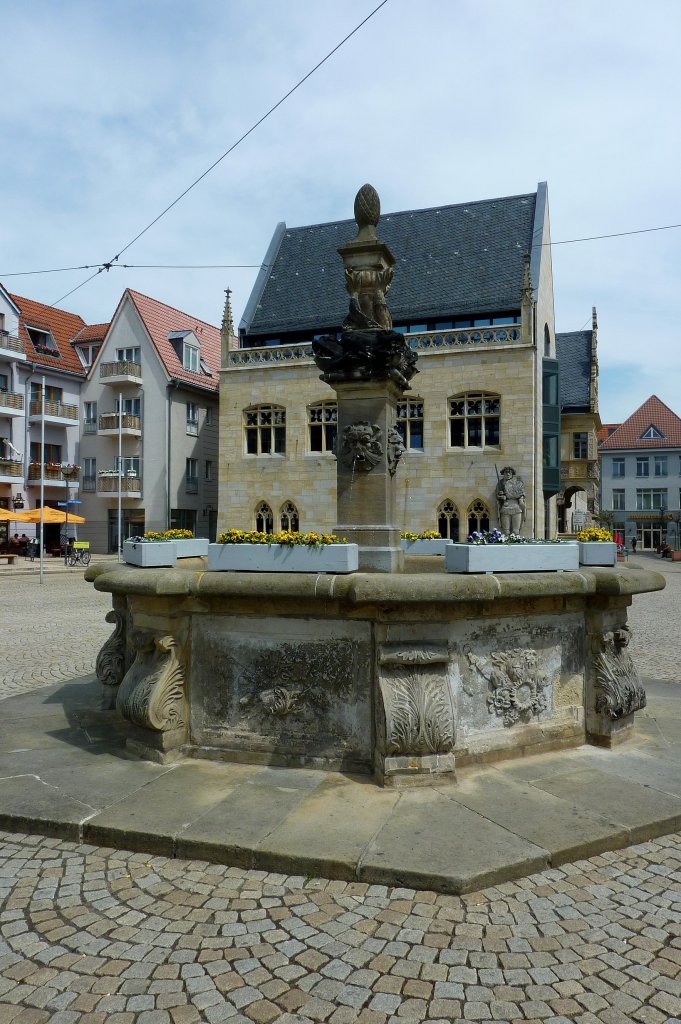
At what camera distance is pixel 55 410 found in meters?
38.0

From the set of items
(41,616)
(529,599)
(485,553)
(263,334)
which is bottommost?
(41,616)

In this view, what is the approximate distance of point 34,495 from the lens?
125 feet

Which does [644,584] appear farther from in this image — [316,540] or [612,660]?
[316,540]

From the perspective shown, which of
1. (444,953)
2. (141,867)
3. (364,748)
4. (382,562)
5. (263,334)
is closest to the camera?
(444,953)

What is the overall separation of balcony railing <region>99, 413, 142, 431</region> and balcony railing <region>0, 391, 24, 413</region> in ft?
13.1

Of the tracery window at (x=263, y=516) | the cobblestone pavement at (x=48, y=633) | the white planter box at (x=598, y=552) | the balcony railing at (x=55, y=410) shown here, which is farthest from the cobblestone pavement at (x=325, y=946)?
the balcony railing at (x=55, y=410)

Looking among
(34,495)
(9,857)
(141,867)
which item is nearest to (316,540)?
(141,867)

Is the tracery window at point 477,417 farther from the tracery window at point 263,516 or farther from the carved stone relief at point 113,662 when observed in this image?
the carved stone relief at point 113,662

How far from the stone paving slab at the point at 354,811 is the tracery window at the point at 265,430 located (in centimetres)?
2670

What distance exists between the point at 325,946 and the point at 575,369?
46.5 m

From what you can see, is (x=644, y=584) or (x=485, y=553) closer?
(x=485, y=553)

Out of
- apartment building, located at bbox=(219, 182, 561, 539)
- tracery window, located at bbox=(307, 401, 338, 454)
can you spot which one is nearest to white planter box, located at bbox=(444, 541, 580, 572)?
apartment building, located at bbox=(219, 182, 561, 539)

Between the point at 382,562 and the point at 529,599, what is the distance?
173cm

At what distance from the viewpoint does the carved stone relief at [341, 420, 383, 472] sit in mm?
6586
